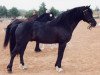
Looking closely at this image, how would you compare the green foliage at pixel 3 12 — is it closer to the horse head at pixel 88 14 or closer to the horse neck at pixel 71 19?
the horse neck at pixel 71 19

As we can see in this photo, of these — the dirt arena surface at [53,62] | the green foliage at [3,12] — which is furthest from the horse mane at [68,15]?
the green foliage at [3,12]

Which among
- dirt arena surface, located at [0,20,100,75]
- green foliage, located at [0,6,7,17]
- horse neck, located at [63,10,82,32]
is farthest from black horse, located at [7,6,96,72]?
green foliage, located at [0,6,7,17]

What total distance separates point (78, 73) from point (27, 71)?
158 cm

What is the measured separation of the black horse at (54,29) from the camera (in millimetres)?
9586

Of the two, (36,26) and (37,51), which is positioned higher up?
(36,26)

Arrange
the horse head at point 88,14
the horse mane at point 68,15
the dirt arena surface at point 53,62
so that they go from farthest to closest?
the horse mane at point 68,15 < the horse head at point 88,14 < the dirt arena surface at point 53,62

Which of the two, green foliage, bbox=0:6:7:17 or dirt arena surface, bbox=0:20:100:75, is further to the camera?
green foliage, bbox=0:6:7:17

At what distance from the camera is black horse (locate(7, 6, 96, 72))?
9.59 m

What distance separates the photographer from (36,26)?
974 centimetres

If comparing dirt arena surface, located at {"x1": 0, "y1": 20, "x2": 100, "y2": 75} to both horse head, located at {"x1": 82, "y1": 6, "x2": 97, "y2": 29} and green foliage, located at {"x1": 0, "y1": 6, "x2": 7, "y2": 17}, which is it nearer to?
horse head, located at {"x1": 82, "y1": 6, "x2": 97, "y2": 29}

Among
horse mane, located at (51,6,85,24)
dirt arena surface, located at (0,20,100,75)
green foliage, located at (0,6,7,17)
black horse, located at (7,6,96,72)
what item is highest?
horse mane, located at (51,6,85,24)

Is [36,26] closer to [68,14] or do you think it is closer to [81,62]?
[68,14]

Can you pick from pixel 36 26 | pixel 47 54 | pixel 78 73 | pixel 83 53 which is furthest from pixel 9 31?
pixel 83 53

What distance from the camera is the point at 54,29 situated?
9.75 m
